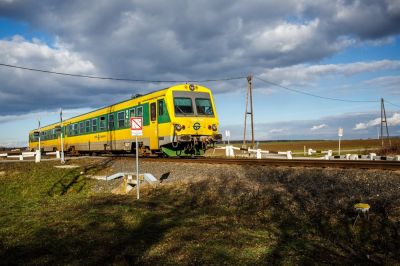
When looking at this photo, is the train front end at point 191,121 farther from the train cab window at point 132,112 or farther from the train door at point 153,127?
the train cab window at point 132,112

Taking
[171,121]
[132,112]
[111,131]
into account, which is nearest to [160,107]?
[171,121]

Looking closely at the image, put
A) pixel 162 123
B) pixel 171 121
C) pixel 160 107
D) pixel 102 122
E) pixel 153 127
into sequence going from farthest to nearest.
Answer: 1. pixel 102 122
2. pixel 153 127
3. pixel 160 107
4. pixel 162 123
5. pixel 171 121

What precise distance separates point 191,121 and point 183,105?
94 cm

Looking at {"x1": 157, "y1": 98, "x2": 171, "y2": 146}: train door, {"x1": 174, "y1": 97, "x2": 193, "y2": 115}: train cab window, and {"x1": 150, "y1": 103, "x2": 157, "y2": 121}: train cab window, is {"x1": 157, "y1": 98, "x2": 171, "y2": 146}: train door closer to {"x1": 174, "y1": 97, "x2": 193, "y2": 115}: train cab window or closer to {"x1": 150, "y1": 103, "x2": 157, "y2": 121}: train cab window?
{"x1": 150, "y1": 103, "x2": 157, "y2": 121}: train cab window

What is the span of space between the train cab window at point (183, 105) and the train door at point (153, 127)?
135 cm

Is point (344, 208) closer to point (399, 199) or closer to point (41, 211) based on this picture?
point (399, 199)

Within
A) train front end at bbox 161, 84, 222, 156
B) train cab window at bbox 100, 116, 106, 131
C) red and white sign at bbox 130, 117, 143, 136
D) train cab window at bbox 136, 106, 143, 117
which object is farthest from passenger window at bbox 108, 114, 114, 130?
red and white sign at bbox 130, 117, 143, 136

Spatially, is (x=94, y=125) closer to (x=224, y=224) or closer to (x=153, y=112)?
(x=153, y=112)

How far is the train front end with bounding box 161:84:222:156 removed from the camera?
60.3 feet

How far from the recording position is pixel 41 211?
10.9m

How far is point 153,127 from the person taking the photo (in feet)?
64.2

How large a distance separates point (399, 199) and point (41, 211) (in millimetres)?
9431

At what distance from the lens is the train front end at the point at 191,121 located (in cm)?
1839

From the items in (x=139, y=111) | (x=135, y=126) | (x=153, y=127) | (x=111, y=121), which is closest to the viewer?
(x=135, y=126)
